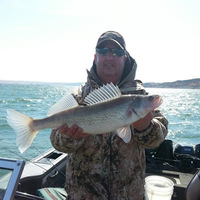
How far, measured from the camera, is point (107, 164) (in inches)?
118

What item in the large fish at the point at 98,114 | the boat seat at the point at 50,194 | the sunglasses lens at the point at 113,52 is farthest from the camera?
the boat seat at the point at 50,194

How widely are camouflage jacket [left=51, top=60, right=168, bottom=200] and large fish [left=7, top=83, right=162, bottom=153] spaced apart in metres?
0.23

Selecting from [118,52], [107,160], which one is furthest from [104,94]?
[107,160]

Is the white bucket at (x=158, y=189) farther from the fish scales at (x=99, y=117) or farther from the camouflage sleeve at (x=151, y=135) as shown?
the fish scales at (x=99, y=117)

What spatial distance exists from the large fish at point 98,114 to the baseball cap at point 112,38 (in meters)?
0.76

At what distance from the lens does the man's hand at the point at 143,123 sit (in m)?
2.92

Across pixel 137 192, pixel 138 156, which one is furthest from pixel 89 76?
pixel 137 192

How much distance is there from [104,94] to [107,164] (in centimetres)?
90

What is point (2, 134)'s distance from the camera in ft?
54.5

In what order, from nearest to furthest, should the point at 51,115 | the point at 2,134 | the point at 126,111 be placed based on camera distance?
the point at 126,111
the point at 51,115
the point at 2,134

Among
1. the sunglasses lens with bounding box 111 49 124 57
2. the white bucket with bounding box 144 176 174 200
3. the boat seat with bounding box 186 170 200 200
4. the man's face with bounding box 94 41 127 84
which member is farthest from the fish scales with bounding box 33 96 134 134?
the white bucket with bounding box 144 176 174 200

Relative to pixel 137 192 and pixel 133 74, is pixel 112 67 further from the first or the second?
pixel 137 192

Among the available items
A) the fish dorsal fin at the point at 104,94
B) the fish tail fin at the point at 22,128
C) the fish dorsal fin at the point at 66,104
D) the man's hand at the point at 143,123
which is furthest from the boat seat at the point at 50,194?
the man's hand at the point at 143,123

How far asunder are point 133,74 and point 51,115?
1319 mm
